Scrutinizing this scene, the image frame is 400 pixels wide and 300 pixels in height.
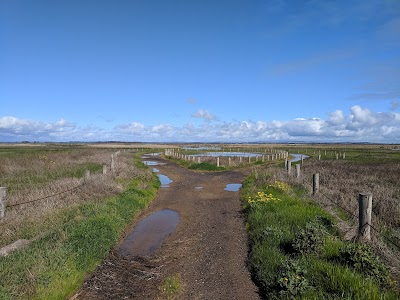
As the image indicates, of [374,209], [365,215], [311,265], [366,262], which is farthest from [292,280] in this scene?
[374,209]

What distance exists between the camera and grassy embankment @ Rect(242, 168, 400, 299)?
5.97 metres

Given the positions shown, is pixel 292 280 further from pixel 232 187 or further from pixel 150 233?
pixel 232 187

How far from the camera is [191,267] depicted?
855 centimetres

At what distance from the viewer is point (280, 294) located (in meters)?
6.27

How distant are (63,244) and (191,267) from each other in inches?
144

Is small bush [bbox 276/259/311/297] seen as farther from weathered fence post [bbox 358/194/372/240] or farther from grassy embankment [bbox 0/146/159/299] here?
grassy embankment [bbox 0/146/159/299]

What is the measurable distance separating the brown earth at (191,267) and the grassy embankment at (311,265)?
0.51 metres

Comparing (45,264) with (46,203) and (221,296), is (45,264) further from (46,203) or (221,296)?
(46,203)

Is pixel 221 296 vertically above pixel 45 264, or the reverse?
pixel 45 264

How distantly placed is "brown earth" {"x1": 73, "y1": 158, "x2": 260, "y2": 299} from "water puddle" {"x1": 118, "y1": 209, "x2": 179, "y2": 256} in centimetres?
30

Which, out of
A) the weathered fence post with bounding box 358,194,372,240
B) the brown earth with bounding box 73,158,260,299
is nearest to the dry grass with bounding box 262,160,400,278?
the weathered fence post with bounding box 358,194,372,240

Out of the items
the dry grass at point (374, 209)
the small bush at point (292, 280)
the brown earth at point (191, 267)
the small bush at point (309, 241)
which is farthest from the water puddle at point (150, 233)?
the dry grass at point (374, 209)

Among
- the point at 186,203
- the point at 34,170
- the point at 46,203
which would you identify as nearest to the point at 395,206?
the point at 186,203

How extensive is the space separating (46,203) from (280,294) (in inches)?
410
